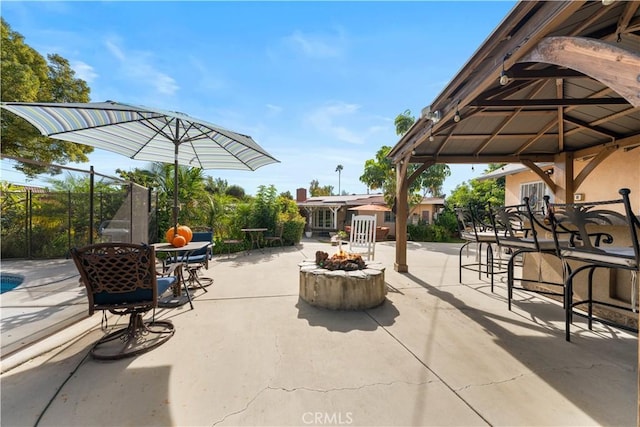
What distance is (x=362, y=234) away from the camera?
551 centimetres

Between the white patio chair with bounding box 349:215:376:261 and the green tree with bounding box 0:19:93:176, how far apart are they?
7.11 m

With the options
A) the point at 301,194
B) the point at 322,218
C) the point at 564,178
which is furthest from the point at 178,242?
the point at 301,194

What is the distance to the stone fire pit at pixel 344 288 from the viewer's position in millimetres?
3398

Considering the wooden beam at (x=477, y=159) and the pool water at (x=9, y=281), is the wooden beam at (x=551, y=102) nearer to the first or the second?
the wooden beam at (x=477, y=159)

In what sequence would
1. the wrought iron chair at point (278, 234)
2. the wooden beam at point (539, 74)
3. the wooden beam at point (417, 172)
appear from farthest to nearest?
the wrought iron chair at point (278, 234) → the wooden beam at point (417, 172) → the wooden beam at point (539, 74)

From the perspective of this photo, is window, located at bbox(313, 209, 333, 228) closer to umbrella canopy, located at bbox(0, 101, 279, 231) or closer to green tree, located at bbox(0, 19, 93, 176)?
green tree, located at bbox(0, 19, 93, 176)

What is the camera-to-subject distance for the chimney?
21.5m

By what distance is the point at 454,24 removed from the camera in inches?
136

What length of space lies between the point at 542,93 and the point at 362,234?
3.69m

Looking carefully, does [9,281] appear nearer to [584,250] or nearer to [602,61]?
[602,61]

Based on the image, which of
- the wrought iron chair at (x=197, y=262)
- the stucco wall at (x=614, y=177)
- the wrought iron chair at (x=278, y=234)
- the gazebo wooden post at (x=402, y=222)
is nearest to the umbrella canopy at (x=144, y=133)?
the wrought iron chair at (x=197, y=262)

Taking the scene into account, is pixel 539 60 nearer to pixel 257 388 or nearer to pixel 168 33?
pixel 257 388

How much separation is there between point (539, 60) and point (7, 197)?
30.2 ft

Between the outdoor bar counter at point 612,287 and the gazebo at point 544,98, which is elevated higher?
the gazebo at point 544,98
